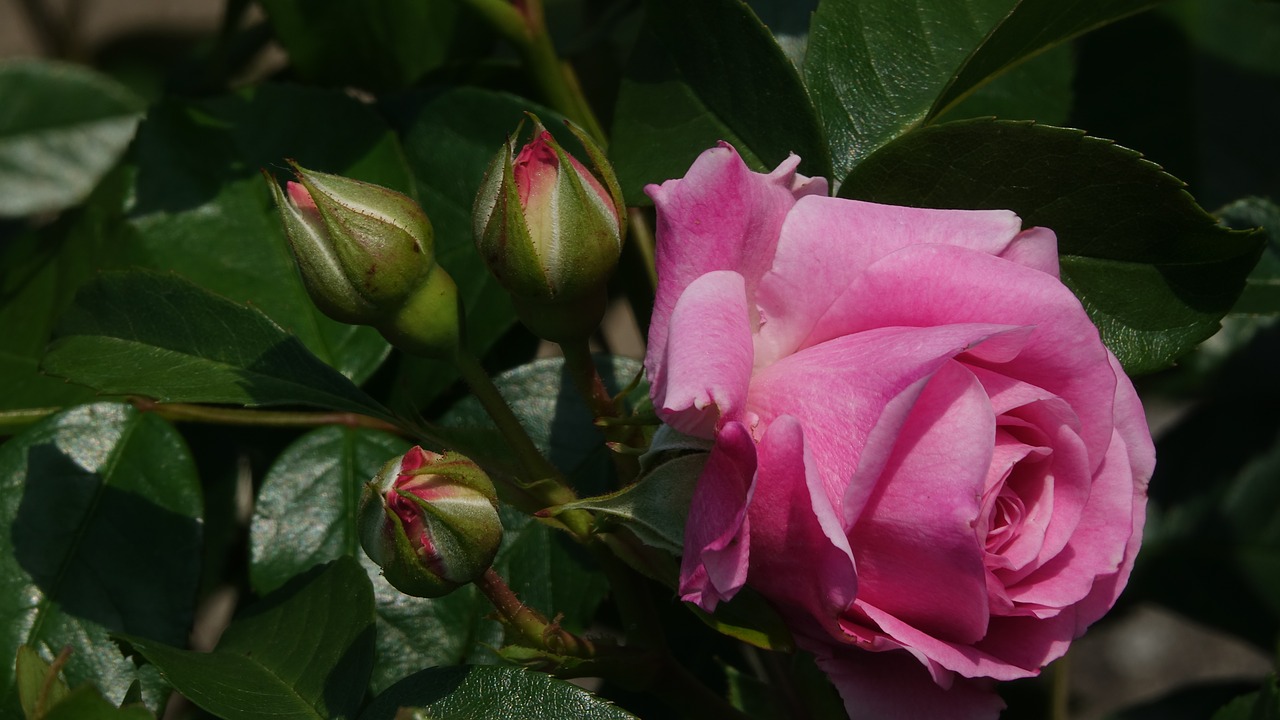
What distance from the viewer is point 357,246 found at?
26.5 inches

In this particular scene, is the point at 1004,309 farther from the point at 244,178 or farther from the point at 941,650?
the point at 244,178

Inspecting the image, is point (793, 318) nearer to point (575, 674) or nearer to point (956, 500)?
point (956, 500)

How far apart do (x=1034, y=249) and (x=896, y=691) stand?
0.26 metres

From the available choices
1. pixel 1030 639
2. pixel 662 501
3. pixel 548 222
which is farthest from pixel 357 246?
pixel 1030 639

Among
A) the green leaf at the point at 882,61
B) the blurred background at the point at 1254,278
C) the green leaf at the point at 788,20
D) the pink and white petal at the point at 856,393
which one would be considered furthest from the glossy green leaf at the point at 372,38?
the pink and white petal at the point at 856,393

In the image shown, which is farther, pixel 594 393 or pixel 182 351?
pixel 182 351

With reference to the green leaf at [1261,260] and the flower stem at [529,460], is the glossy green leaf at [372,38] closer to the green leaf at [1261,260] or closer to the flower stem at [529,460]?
the flower stem at [529,460]

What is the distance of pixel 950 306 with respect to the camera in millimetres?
609

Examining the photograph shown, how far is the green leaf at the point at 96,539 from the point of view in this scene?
2.91 ft

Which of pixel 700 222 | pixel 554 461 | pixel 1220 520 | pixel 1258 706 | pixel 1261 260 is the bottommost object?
pixel 1220 520

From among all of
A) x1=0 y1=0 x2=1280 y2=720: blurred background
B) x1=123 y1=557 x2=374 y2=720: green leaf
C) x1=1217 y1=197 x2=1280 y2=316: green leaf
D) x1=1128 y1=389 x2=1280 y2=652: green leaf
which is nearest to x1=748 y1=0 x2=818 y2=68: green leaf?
x1=0 y1=0 x2=1280 y2=720: blurred background

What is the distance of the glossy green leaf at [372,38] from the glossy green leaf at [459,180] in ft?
0.51

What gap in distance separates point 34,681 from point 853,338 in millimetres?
527

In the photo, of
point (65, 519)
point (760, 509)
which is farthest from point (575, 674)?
point (65, 519)
